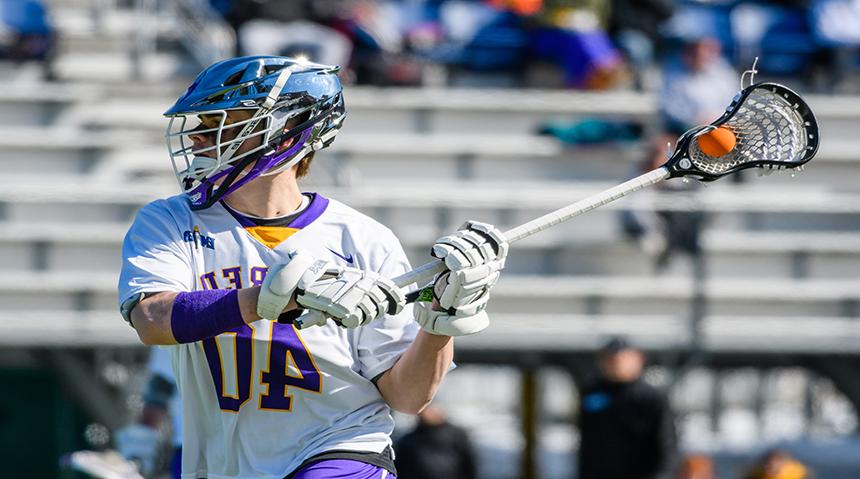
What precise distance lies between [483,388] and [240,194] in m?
9.59

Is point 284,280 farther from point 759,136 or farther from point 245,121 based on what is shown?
point 759,136

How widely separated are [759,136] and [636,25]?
21.2ft

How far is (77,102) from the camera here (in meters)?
8.97

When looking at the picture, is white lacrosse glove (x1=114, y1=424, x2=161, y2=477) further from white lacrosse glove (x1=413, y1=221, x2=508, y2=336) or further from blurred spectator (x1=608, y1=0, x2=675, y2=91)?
blurred spectator (x1=608, y1=0, x2=675, y2=91)

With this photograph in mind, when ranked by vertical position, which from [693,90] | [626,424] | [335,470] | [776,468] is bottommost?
[776,468]

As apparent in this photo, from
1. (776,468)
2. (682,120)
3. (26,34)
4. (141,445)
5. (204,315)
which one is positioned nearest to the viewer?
(204,315)

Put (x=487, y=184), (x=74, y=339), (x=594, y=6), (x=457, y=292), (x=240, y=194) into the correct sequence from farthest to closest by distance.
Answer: (x=594, y=6) → (x=487, y=184) → (x=74, y=339) → (x=240, y=194) → (x=457, y=292)

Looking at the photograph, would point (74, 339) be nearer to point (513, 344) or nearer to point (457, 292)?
point (513, 344)

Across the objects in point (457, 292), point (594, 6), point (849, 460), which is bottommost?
point (849, 460)

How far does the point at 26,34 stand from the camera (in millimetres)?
9430

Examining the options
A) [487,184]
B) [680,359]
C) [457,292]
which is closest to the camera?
[457,292]

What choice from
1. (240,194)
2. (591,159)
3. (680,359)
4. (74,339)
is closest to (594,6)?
(591,159)

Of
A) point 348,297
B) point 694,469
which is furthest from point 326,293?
point 694,469

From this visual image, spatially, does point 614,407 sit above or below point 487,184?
below
